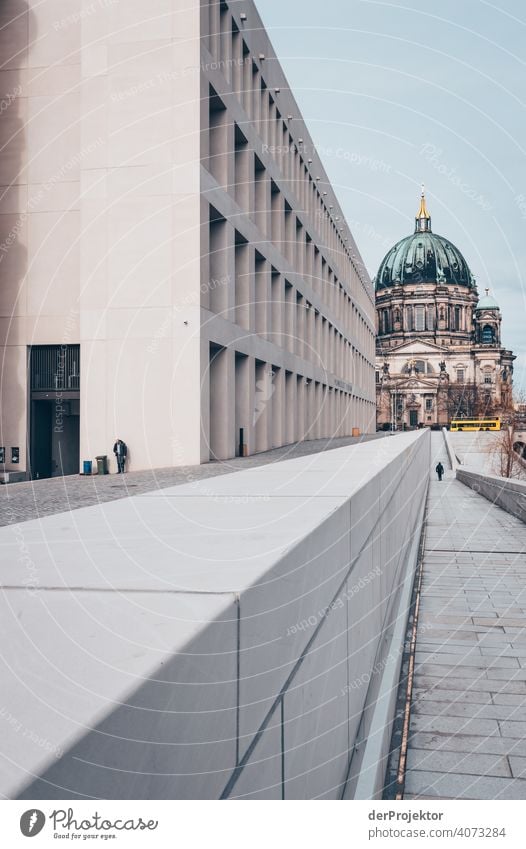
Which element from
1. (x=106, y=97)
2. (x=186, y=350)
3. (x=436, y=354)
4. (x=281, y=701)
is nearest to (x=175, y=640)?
(x=281, y=701)

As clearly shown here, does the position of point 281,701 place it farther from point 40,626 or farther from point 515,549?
point 515,549

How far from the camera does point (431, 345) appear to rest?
421 feet

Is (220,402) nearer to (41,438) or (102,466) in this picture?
(102,466)

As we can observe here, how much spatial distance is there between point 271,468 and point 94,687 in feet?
19.9

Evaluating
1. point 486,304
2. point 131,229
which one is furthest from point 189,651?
point 486,304

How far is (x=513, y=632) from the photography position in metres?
8.33
